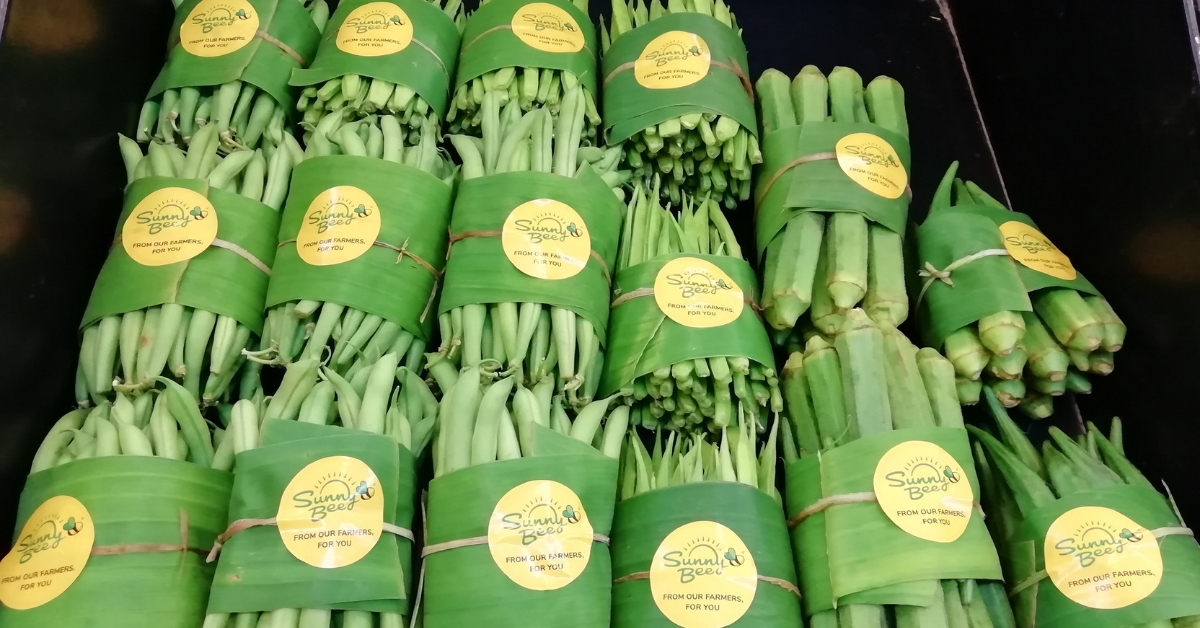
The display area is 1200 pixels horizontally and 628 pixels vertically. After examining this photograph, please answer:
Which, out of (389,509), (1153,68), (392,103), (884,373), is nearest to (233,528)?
(389,509)

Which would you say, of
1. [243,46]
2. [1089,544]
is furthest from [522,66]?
[1089,544]

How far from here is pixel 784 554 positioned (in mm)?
1539

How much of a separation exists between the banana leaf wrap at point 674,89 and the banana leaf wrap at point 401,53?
1.52 feet

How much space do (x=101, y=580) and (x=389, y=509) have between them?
1.69 feet

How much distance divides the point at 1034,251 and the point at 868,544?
39.1 inches

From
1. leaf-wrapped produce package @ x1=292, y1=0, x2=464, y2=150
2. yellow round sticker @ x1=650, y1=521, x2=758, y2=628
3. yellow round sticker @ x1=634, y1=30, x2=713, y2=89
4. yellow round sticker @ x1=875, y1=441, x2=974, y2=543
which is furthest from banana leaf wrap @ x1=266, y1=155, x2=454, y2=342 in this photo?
yellow round sticker @ x1=875, y1=441, x2=974, y2=543

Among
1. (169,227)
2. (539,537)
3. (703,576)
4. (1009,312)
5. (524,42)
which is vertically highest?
(524,42)

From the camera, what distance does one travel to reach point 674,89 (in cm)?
203

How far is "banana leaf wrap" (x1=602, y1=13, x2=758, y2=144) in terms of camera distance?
2006 mm

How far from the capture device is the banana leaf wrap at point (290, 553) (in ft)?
4.34

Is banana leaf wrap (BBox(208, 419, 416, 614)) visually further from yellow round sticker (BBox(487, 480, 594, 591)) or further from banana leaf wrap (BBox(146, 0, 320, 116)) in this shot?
banana leaf wrap (BBox(146, 0, 320, 116))

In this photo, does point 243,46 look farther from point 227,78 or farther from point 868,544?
point 868,544

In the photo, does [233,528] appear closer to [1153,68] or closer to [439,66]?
[439,66]

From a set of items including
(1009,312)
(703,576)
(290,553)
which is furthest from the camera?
(1009,312)
